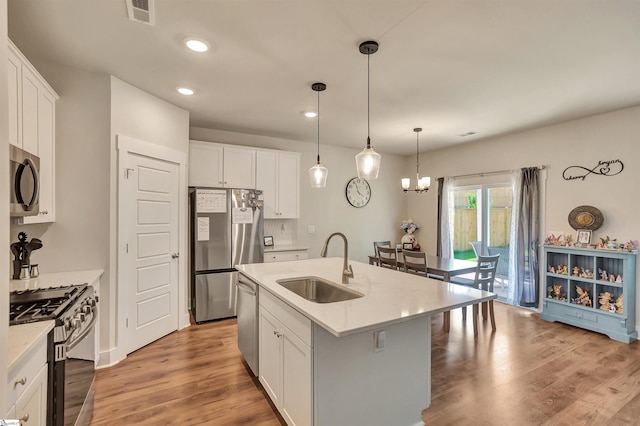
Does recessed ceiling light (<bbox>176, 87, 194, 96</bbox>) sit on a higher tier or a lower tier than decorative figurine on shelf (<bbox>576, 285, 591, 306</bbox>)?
higher

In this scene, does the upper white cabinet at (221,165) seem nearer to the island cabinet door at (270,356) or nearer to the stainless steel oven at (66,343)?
the stainless steel oven at (66,343)

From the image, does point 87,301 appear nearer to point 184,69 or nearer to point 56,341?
point 56,341

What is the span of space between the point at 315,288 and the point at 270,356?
62 centimetres

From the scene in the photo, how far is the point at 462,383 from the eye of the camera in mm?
2451

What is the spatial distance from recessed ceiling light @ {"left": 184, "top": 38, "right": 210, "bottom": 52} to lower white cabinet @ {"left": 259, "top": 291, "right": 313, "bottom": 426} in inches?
75.2

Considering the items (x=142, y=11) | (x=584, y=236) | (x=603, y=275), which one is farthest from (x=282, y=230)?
(x=603, y=275)

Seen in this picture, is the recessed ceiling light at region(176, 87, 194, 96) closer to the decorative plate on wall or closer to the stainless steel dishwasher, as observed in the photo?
the stainless steel dishwasher

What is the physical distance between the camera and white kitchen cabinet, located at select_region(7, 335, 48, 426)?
1106 mm

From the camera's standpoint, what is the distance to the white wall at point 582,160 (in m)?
3.47

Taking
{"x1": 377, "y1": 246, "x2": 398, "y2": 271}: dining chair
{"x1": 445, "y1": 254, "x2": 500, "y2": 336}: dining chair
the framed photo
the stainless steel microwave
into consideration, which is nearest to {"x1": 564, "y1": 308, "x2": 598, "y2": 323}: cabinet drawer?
the framed photo

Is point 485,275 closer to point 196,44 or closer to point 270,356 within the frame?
point 270,356

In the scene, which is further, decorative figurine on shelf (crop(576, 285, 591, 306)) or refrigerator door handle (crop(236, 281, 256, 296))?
decorative figurine on shelf (crop(576, 285, 591, 306))

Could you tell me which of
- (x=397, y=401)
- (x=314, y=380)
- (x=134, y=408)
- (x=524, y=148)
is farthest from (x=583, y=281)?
(x=134, y=408)

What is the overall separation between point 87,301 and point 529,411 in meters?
3.10
